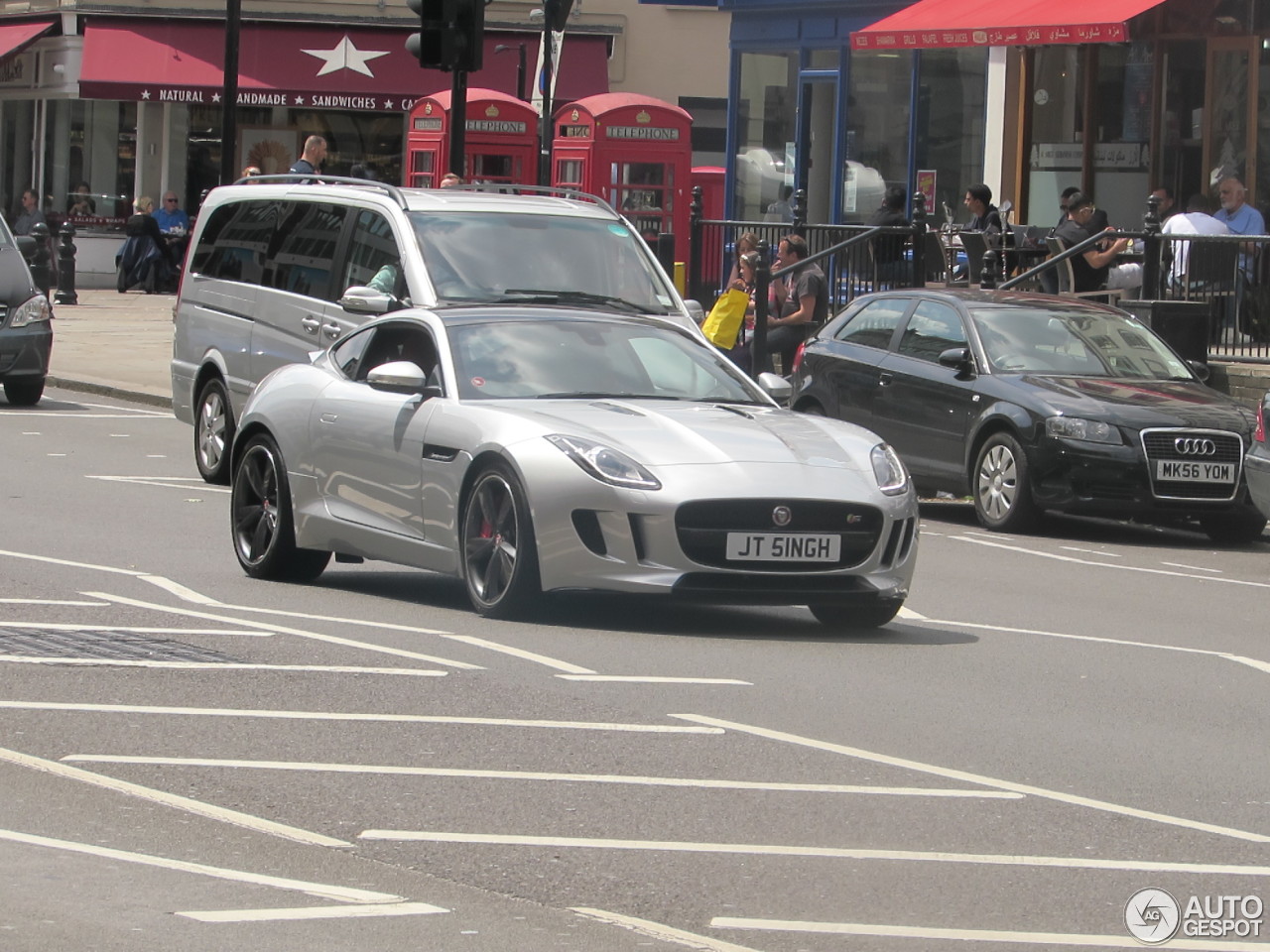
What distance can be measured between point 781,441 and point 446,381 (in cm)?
159

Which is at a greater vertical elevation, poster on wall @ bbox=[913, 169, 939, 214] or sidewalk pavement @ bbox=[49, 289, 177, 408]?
poster on wall @ bbox=[913, 169, 939, 214]

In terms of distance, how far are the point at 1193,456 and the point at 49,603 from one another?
25.4ft

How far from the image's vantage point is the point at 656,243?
2464 centimetres

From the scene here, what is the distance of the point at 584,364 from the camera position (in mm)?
10898

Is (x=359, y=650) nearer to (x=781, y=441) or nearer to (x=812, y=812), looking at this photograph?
(x=781, y=441)

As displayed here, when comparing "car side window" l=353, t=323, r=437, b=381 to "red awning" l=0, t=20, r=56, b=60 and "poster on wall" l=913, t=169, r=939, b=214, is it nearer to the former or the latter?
"poster on wall" l=913, t=169, r=939, b=214

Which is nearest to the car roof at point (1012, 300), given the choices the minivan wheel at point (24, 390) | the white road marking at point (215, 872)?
the minivan wheel at point (24, 390)

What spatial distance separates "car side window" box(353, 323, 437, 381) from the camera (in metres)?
11.2

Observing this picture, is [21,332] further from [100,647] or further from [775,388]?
[100,647]

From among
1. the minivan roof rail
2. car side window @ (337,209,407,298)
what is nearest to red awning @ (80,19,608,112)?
the minivan roof rail

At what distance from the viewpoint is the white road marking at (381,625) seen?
9000 mm

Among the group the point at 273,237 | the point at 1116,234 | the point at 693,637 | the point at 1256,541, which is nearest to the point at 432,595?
the point at 693,637

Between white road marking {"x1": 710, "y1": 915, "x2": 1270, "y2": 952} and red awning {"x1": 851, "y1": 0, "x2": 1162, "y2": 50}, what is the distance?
19.1 meters

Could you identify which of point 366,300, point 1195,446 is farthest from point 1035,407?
point 366,300
